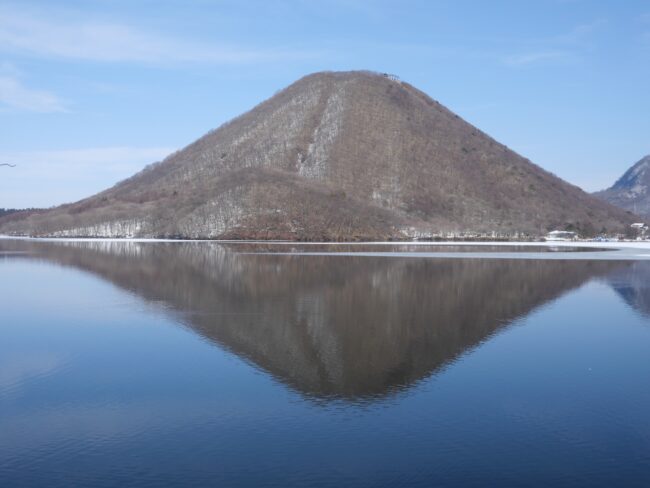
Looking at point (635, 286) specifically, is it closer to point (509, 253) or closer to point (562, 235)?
point (509, 253)

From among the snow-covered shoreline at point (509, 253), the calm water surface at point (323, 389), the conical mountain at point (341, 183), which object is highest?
the conical mountain at point (341, 183)

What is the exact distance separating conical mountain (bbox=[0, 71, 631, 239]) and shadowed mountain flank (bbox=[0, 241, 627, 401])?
69.2m

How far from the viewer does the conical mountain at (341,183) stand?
13538 cm

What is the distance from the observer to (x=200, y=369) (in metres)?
21.1

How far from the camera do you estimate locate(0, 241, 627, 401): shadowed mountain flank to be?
21609 mm

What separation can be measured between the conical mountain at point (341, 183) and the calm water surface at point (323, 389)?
302 feet

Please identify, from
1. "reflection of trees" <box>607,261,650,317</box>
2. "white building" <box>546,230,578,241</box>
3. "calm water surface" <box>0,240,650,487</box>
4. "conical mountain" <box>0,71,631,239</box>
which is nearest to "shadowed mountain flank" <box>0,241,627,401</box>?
"calm water surface" <box>0,240,650,487</box>

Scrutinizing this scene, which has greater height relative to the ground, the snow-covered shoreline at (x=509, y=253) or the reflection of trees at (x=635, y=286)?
the snow-covered shoreline at (x=509, y=253)

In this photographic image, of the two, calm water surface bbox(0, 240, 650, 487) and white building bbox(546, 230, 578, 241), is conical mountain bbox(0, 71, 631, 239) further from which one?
calm water surface bbox(0, 240, 650, 487)

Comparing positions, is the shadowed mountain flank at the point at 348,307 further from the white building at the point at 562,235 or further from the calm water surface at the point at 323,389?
the white building at the point at 562,235

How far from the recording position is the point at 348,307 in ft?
111

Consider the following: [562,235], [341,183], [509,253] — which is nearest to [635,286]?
[509,253]

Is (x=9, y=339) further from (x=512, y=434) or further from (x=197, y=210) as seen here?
(x=197, y=210)

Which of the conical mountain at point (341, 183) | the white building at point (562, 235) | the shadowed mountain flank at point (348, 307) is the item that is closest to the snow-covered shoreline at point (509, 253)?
the shadowed mountain flank at point (348, 307)
